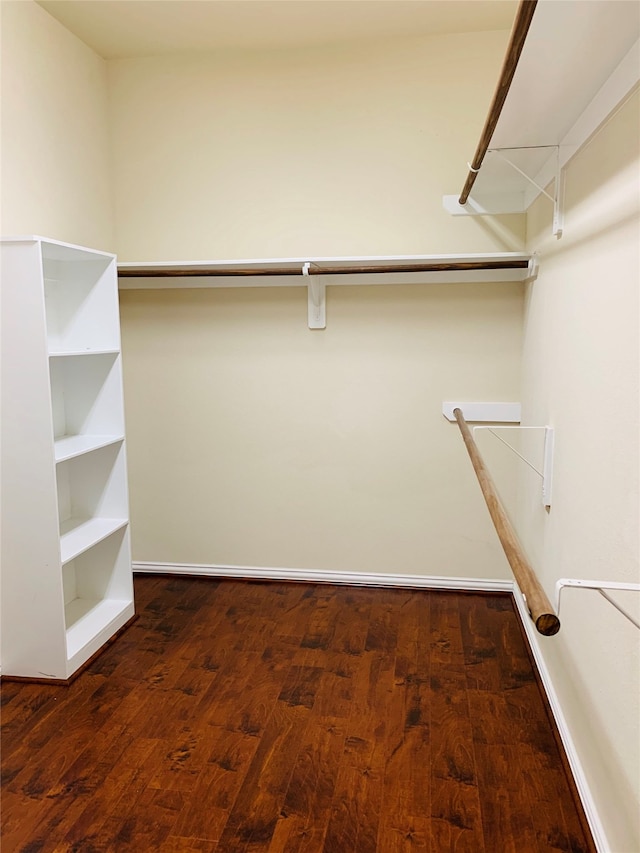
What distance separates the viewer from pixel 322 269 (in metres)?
3.05

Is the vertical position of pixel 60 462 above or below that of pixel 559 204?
below

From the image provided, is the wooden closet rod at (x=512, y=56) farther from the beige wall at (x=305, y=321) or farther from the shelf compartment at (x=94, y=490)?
the shelf compartment at (x=94, y=490)

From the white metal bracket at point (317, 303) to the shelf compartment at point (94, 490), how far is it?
1.11m

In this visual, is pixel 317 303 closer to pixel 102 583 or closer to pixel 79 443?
pixel 79 443

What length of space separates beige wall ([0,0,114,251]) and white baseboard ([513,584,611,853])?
2.43m

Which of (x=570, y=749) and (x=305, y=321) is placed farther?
(x=305, y=321)

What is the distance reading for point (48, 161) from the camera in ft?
9.27

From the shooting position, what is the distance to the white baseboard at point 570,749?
66.1 inches

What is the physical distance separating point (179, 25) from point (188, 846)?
311 centimetres

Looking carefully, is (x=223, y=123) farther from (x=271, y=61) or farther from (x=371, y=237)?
(x=371, y=237)

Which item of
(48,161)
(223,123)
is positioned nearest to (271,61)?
(223,123)

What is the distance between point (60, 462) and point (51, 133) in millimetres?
1422

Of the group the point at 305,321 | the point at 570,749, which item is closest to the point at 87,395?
the point at 305,321

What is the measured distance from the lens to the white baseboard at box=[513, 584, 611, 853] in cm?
168
